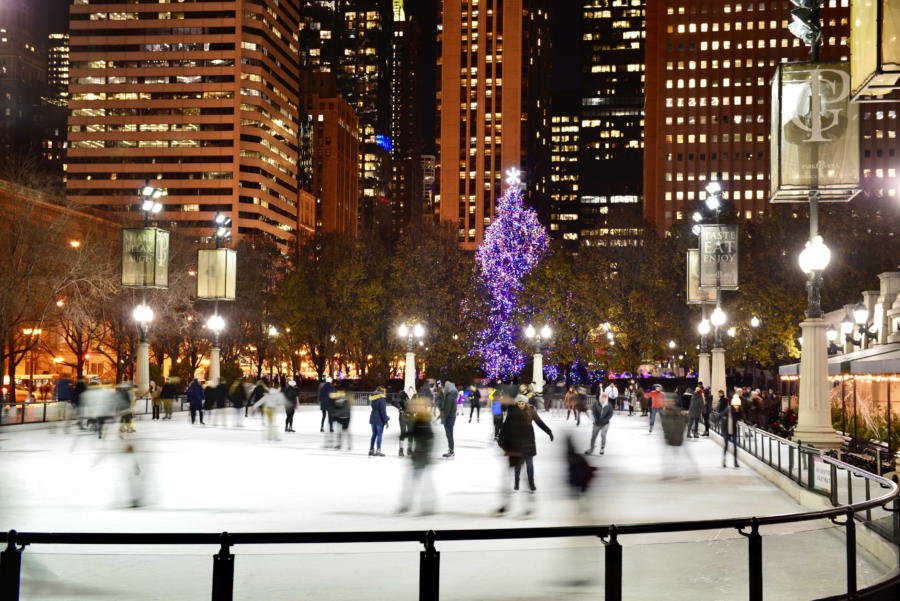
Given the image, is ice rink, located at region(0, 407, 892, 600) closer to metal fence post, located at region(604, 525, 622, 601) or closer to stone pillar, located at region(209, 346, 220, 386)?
metal fence post, located at region(604, 525, 622, 601)

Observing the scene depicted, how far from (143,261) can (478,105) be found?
139 meters

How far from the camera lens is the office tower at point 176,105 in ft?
569

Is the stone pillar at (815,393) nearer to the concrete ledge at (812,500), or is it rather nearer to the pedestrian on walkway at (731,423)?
the concrete ledge at (812,500)

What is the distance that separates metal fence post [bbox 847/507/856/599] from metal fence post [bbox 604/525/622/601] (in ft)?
7.32

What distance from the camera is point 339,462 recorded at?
70.2 ft

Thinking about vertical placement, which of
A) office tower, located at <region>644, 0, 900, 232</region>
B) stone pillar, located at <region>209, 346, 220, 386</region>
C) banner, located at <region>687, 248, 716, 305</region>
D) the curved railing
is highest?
office tower, located at <region>644, 0, 900, 232</region>

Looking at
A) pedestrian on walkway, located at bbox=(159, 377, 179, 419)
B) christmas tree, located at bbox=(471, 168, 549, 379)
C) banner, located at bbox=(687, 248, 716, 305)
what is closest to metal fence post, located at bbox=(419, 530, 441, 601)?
banner, located at bbox=(687, 248, 716, 305)

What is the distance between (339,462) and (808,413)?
1038cm

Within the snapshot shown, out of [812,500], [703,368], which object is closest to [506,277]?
[703,368]

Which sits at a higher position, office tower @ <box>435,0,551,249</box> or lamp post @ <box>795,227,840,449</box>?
office tower @ <box>435,0,551,249</box>

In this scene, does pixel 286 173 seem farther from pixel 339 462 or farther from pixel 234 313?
pixel 339 462

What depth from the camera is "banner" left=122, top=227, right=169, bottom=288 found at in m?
31.3

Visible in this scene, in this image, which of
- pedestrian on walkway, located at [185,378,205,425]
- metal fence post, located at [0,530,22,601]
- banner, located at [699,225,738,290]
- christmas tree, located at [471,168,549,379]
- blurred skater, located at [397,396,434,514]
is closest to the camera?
metal fence post, located at [0,530,22,601]

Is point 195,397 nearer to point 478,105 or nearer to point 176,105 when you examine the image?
point 478,105
